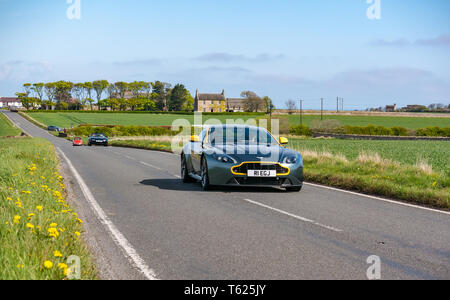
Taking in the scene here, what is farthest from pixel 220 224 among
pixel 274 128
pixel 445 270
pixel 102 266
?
pixel 274 128

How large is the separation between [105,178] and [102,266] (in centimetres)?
972

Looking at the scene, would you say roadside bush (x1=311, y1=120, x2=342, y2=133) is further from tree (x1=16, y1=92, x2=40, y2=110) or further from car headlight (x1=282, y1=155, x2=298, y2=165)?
tree (x1=16, y1=92, x2=40, y2=110)

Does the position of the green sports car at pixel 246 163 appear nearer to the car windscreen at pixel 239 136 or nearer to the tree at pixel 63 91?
the car windscreen at pixel 239 136

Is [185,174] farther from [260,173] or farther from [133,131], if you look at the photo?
[133,131]

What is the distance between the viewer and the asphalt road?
5000 mm

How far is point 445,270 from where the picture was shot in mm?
4957

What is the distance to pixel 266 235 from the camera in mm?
6641

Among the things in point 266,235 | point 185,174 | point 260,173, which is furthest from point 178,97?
point 266,235

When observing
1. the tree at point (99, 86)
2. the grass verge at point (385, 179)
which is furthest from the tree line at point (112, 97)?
the grass verge at point (385, 179)

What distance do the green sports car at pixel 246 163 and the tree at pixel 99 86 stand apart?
16493cm

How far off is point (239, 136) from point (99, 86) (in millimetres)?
165462

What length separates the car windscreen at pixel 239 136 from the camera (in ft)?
39.6

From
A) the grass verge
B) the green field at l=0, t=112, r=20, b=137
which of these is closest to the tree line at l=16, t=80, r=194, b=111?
the green field at l=0, t=112, r=20, b=137
